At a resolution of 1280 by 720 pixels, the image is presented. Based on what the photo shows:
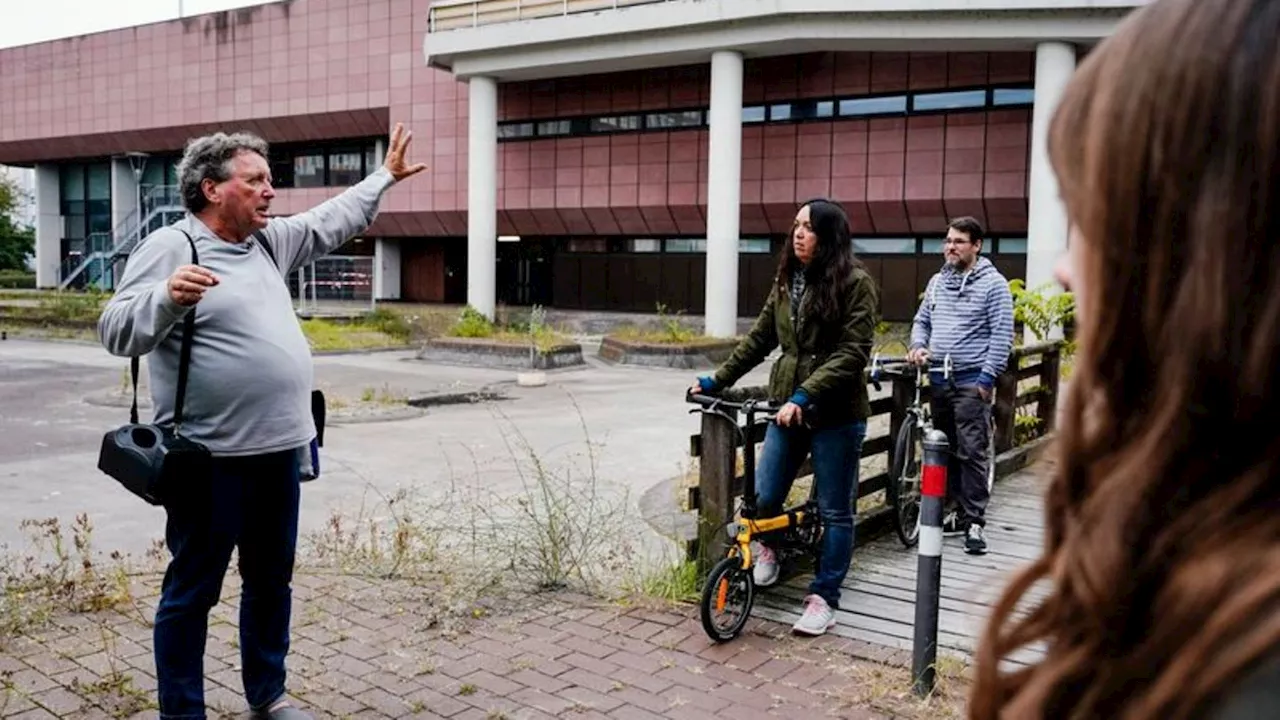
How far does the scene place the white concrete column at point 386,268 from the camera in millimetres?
39969

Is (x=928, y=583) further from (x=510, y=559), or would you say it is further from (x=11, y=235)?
(x=11, y=235)

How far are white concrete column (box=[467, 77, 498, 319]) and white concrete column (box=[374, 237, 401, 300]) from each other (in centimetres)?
978

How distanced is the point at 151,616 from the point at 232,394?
2.21 meters

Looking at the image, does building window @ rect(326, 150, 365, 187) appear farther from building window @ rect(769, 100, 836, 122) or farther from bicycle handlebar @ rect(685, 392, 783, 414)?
bicycle handlebar @ rect(685, 392, 783, 414)

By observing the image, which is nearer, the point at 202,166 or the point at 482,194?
the point at 202,166

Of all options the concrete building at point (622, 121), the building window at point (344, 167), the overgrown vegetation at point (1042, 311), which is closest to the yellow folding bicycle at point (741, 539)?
the overgrown vegetation at point (1042, 311)

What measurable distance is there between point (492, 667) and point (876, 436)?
4055mm

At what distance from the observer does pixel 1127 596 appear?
1002 millimetres

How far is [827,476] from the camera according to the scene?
527 centimetres

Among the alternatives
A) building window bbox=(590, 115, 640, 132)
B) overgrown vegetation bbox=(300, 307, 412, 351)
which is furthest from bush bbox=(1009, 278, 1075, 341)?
building window bbox=(590, 115, 640, 132)

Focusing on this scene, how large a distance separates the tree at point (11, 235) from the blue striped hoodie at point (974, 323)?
213ft

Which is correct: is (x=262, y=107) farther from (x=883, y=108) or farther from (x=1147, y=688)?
(x=1147, y=688)

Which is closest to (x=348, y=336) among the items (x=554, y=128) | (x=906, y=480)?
(x=554, y=128)

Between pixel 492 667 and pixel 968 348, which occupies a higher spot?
pixel 968 348
